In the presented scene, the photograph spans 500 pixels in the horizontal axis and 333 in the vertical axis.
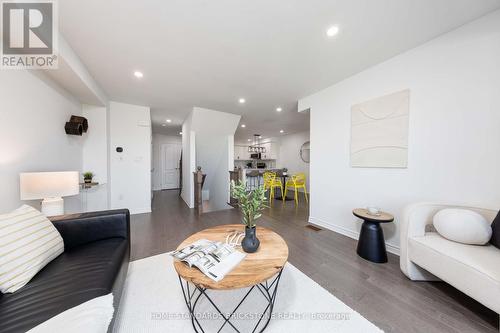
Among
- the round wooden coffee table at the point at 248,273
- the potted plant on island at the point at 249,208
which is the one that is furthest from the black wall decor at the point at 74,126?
the potted plant on island at the point at 249,208

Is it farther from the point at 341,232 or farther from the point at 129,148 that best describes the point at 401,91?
A: the point at 129,148

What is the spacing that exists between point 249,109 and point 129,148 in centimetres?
293

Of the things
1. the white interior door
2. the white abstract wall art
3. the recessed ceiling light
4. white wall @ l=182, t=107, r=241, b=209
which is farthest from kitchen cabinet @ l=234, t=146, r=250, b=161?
the recessed ceiling light

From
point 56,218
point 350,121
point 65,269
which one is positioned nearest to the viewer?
point 65,269

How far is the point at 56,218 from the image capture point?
1.55 m

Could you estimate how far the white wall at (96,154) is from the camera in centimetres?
318

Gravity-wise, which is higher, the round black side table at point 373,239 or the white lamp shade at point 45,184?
Answer: the white lamp shade at point 45,184

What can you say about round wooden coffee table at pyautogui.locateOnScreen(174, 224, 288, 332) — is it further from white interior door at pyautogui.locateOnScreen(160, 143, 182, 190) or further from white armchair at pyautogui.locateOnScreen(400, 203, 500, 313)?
white interior door at pyautogui.locateOnScreen(160, 143, 182, 190)

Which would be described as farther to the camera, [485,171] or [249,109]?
[249,109]

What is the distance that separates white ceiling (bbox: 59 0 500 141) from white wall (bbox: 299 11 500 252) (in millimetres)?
189

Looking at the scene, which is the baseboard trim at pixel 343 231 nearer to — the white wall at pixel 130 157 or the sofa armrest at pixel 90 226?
the sofa armrest at pixel 90 226

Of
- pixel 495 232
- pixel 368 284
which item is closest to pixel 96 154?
pixel 368 284

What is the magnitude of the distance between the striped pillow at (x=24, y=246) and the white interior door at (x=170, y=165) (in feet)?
Result: 20.3

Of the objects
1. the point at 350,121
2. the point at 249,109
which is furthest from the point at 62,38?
the point at 350,121
